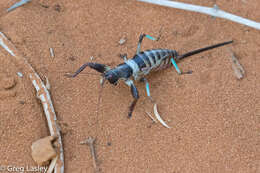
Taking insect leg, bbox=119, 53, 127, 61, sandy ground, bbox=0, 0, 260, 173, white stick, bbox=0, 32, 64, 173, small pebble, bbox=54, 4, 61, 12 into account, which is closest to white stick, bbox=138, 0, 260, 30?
sandy ground, bbox=0, 0, 260, 173

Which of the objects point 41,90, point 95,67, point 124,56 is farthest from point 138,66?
point 41,90

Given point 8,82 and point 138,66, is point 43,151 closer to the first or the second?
point 8,82

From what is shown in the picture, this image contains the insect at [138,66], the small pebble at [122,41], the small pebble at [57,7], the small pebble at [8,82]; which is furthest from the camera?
the small pebble at [57,7]

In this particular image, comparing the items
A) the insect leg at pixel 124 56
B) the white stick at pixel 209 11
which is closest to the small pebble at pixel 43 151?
the insect leg at pixel 124 56

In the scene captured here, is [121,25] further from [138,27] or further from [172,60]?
[172,60]

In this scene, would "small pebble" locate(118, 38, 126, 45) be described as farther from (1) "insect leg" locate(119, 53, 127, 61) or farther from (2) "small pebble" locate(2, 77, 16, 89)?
(2) "small pebble" locate(2, 77, 16, 89)

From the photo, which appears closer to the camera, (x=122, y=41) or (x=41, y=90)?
(x=41, y=90)

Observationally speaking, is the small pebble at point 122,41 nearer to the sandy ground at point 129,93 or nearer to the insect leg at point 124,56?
the sandy ground at point 129,93
